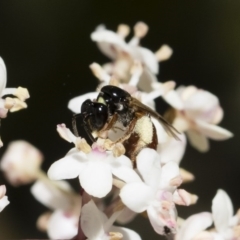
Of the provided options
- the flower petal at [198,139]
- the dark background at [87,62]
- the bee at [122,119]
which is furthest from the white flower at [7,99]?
the dark background at [87,62]

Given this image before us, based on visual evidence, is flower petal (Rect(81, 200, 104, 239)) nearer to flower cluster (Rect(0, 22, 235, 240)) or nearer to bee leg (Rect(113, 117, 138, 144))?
flower cluster (Rect(0, 22, 235, 240))

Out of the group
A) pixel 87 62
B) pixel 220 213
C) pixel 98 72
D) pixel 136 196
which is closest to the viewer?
pixel 136 196

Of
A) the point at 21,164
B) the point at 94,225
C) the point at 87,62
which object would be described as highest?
the point at 94,225

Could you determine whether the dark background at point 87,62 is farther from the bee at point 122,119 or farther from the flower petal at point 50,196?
the bee at point 122,119

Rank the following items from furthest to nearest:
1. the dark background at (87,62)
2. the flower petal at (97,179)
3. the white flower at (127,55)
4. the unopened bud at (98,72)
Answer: the dark background at (87,62) → the white flower at (127,55) → the unopened bud at (98,72) → the flower petal at (97,179)

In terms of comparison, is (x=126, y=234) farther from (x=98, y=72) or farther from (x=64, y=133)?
(x=98, y=72)

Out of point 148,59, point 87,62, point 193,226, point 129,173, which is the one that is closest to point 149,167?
point 129,173
